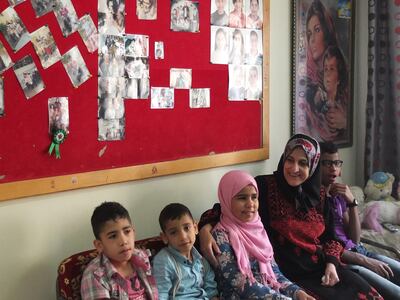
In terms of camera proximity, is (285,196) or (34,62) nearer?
(34,62)

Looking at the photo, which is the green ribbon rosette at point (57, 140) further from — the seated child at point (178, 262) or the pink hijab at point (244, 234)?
the pink hijab at point (244, 234)

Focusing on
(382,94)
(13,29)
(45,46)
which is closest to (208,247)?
(45,46)

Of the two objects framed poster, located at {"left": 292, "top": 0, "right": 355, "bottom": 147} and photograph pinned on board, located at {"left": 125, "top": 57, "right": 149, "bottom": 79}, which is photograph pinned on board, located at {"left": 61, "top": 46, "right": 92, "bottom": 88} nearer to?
photograph pinned on board, located at {"left": 125, "top": 57, "right": 149, "bottom": 79}

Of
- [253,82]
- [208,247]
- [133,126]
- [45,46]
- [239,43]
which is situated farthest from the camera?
[253,82]

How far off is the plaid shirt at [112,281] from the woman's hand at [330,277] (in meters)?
0.85

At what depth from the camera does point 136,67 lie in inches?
88.0

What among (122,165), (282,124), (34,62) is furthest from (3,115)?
(282,124)

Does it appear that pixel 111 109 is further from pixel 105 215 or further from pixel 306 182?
pixel 306 182

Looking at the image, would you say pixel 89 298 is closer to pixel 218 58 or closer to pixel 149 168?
pixel 149 168

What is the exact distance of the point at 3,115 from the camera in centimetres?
183

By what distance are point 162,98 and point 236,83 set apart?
53cm

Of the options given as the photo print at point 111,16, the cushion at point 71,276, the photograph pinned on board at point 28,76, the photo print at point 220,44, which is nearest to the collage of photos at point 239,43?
the photo print at point 220,44

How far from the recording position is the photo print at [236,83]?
2.68 m

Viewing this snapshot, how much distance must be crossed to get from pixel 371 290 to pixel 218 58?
4.44 ft
